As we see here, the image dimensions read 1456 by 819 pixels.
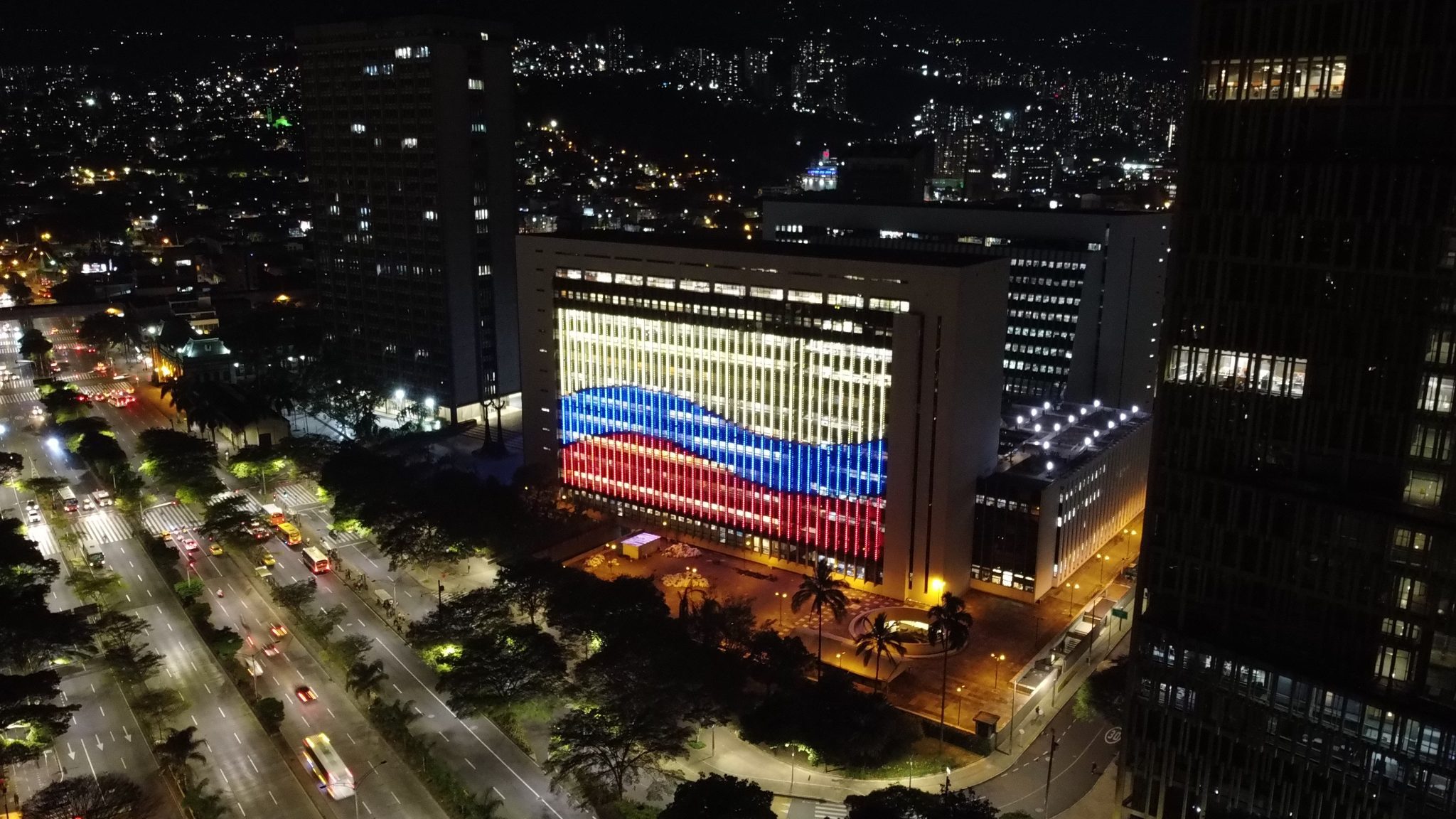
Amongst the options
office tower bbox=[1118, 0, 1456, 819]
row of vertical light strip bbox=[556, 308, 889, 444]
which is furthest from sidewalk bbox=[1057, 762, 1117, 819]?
row of vertical light strip bbox=[556, 308, 889, 444]

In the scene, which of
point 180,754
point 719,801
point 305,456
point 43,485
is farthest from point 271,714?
point 43,485

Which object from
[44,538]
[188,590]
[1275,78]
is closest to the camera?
[1275,78]

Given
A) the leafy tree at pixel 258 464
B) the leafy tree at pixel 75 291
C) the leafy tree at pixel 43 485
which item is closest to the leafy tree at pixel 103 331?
the leafy tree at pixel 75 291

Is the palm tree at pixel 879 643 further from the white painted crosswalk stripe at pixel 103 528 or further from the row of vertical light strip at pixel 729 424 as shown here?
the white painted crosswalk stripe at pixel 103 528

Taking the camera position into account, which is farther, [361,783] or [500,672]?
[500,672]

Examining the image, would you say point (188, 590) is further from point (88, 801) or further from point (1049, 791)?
point (1049, 791)

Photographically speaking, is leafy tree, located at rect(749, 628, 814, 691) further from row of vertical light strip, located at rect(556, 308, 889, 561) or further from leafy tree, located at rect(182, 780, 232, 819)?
leafy tree, located at rect(182, 780, 232, 819)

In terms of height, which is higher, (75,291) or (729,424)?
(75,291)

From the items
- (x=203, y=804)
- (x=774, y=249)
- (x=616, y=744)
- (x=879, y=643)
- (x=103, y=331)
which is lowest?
(x=203, y=804)
